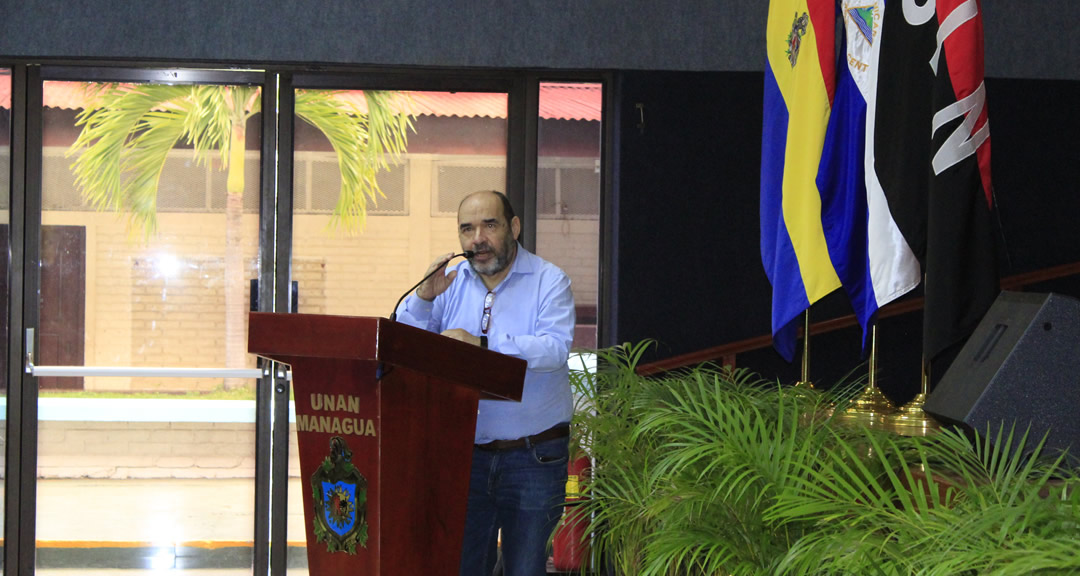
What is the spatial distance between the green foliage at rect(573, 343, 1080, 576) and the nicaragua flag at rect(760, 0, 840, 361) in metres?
0.33

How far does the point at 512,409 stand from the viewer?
100 inches

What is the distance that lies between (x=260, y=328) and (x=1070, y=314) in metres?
1.47

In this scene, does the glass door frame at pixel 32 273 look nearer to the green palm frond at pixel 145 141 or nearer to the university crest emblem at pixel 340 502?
the green palm frond at pixel 145 141

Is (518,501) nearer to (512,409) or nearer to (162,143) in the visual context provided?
(512,409)

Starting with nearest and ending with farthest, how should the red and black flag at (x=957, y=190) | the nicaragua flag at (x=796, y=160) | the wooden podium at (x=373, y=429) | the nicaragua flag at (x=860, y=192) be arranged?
the wooden podium at (x=373, y=429)
the red and black flag at (x=957, y=190)
the nicaragua flag at (x=860, y=192)
the nicaragua flag at (x=796, y=160)

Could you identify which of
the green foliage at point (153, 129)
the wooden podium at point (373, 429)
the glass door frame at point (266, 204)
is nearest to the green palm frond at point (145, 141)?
the green foliage at point (153, 129)

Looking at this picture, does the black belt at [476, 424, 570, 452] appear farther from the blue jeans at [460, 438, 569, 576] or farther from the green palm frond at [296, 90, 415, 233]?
the green palm frond at [296, 90, 415, 233]

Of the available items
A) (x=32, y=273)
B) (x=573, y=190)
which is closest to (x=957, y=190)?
(x=573, y=190)

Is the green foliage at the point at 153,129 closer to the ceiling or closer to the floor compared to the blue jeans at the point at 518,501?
closer to the ceiling

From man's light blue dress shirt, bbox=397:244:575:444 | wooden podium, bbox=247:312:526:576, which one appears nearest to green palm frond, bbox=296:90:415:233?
man's light blue dress shirt, bbox=397:244:575:444

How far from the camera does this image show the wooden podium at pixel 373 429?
190cm

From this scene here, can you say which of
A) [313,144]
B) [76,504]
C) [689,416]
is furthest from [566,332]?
[76,504]

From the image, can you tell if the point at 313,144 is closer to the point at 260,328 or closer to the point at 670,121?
the point at 670,121

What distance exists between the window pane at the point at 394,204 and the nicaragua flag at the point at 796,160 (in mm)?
1332
